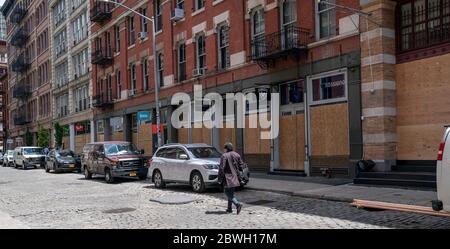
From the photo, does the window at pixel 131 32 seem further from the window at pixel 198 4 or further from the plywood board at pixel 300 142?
the plywood board at pixel 300 142

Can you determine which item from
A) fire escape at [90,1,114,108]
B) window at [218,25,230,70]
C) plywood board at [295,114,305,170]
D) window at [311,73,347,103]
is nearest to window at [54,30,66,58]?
fire escape at [90,1,114,108]

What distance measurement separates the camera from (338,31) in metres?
18.2

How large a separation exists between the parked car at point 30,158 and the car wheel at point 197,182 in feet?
83.5

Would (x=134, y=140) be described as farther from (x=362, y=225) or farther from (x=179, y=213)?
(x=362, y=225)

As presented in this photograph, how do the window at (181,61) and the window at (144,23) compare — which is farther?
the window at (144,23)

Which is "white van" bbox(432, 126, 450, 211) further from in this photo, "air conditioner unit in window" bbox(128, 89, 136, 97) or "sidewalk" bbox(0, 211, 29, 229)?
"air conditioner unit in window" bbox(128, 89, 136, 97)

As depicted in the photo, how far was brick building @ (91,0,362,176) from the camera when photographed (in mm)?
18266

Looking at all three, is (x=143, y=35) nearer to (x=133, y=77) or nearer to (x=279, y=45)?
(x=133, y=77)

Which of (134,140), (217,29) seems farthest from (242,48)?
(134,140)

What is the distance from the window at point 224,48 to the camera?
2513 cm

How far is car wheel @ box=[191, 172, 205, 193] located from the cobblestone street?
34 cm

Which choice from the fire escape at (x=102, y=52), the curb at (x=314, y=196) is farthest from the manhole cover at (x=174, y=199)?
the fire escape at (x=102, y=52)

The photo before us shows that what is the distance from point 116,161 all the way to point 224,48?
8.33m
